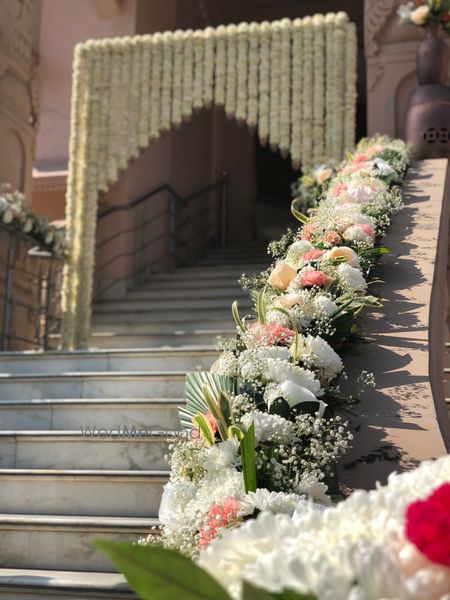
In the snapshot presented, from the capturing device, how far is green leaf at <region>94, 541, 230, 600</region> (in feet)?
3.11

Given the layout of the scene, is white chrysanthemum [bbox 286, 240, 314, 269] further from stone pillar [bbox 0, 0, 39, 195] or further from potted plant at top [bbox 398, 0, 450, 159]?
stone pillar [bbox 0, 0, 39, 195]

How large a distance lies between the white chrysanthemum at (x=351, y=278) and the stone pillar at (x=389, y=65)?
4.56m

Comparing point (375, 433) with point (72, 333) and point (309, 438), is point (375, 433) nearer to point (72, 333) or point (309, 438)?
point (309, 438)

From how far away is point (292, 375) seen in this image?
2438mm

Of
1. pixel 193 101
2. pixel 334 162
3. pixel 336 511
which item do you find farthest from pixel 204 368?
pixel 336 511

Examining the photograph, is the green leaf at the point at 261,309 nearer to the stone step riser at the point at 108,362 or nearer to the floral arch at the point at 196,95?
the stone step riser at the point at 108,362

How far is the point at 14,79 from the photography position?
7.75 meters

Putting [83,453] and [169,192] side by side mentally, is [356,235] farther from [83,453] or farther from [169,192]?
[169,192]

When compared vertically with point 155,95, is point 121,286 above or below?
below

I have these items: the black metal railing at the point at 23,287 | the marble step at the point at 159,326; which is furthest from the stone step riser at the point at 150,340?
the black metal railing at the point at 23,287

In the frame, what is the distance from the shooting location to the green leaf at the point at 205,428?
7.32 feet

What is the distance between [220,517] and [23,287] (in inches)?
237

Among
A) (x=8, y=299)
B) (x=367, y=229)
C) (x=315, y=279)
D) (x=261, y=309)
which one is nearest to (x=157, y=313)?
(x=8, y=299)

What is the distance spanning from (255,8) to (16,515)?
11.0m
